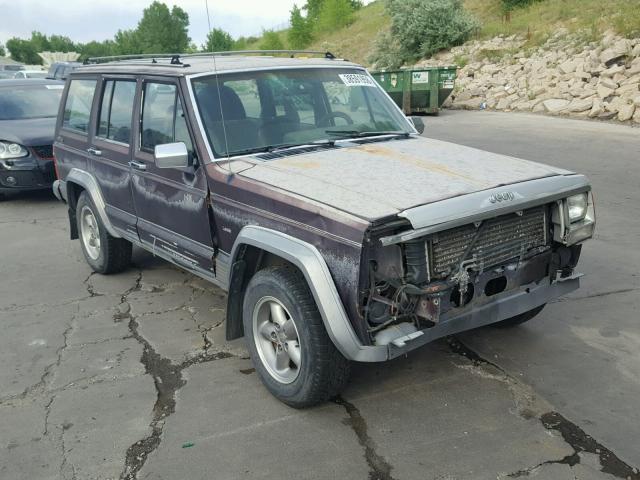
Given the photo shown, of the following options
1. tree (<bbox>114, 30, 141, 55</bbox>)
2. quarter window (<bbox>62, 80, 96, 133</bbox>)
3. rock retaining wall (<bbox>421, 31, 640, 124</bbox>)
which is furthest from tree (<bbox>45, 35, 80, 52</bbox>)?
quarter window (<bbox>62, 80, 96, 133</bbox>)

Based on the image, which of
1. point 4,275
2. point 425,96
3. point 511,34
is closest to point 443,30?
point 511,34

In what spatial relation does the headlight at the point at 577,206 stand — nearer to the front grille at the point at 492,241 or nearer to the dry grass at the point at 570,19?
the front grille at the point at 492,241

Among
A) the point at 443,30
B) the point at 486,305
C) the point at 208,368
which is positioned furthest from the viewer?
the point at 443,30

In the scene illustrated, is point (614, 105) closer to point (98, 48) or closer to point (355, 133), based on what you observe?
point (355, 133)

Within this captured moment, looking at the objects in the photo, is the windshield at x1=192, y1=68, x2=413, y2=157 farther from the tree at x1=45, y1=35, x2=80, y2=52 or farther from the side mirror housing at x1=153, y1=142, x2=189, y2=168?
the tree at x1=45, y1=35, x2=80, y2=52

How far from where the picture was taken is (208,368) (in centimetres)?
418

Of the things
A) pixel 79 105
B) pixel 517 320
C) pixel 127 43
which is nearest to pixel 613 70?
pixel 517 320

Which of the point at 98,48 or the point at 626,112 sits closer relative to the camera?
the point at 626,112

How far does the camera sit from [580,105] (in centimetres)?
1781

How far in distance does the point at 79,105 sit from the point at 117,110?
0.97 m

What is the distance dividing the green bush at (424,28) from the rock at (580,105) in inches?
494

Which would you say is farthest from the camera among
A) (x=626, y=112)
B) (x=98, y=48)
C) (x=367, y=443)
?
(x=98, y=48)

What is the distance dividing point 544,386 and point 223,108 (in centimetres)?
273

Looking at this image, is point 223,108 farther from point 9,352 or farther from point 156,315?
point 9,352
